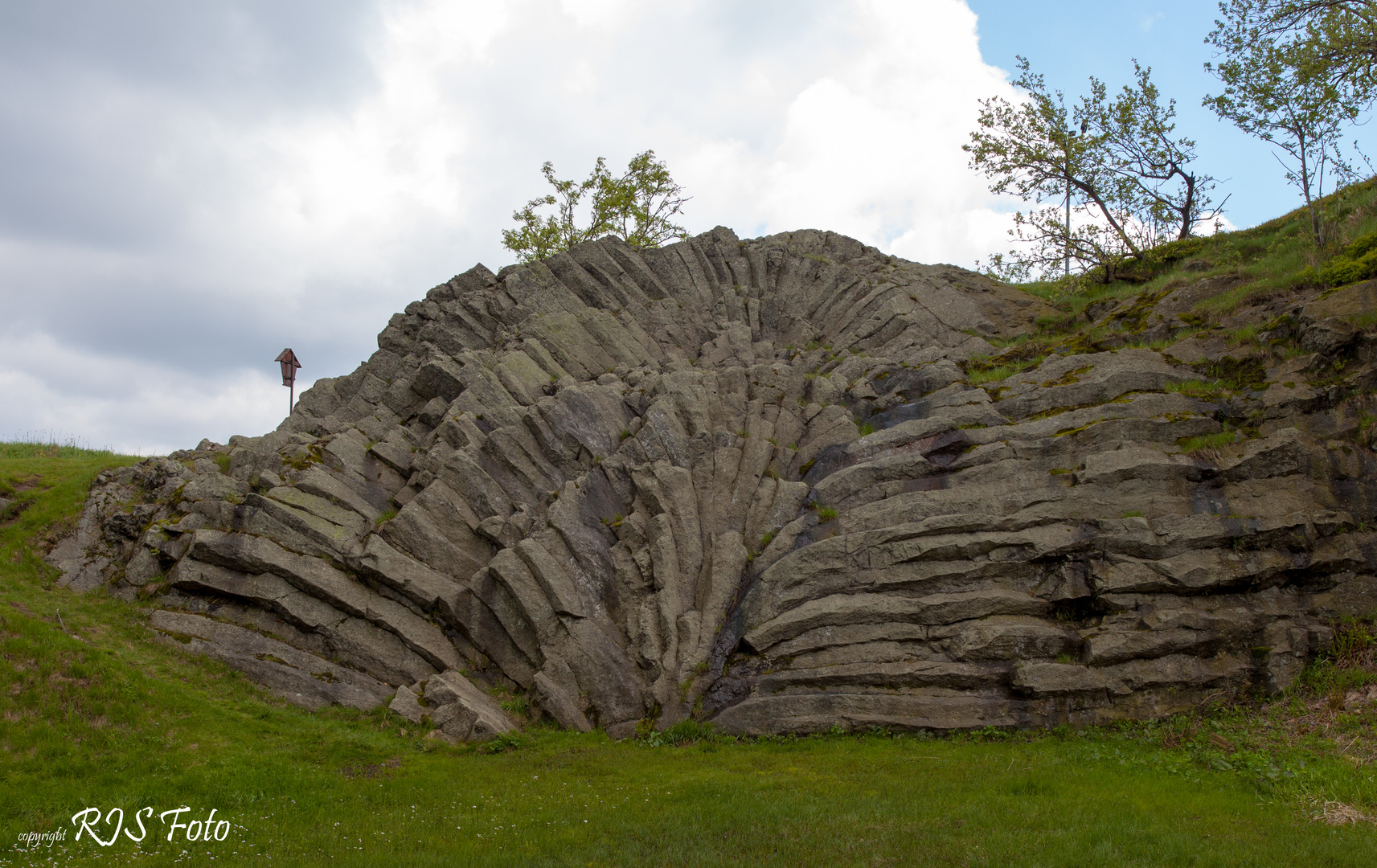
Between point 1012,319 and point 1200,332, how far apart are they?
1122 centimetres

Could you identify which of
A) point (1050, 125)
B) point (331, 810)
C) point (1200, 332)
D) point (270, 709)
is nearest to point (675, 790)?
point (331, 810)

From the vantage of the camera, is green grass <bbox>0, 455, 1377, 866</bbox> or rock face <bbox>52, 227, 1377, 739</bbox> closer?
green grass <bbox>0, 455, 1377, 866</bbox>

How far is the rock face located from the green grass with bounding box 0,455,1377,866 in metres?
1.13

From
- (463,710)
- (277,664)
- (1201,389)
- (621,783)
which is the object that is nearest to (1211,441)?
(1201,389)

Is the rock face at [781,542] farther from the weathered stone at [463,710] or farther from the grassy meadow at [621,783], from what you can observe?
the grassy meadow at [621,783]

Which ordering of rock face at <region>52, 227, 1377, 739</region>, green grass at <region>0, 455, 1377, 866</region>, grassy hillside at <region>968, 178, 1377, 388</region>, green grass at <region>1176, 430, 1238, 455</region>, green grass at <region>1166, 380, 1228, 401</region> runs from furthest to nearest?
grassy hillside at <region>968, 178, 1377, 388</region>
green grass at <region>1166, 380, 1228, 401</region>
green grass at <region>1176, 430, 1238, 455</region>
rock face at <region>52, 227, 1377, 739</region>
green grass at <region>0, 455, 1377, 866</region>

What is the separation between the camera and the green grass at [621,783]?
1302cm

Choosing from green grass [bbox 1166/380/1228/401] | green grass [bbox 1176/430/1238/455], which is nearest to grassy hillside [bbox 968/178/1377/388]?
green grass [bbox 1166/380/1228/401]

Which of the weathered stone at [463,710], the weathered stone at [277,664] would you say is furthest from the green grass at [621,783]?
the weathered stone at [463,710]

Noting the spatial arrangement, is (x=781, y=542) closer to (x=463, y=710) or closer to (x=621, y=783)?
(x=621, y=783)

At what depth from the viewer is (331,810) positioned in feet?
52.1

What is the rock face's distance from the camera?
64.3ft

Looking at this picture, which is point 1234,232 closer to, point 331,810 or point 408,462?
point 408,462

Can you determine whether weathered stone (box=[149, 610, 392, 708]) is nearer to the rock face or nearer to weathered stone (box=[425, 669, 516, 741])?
the rock face
